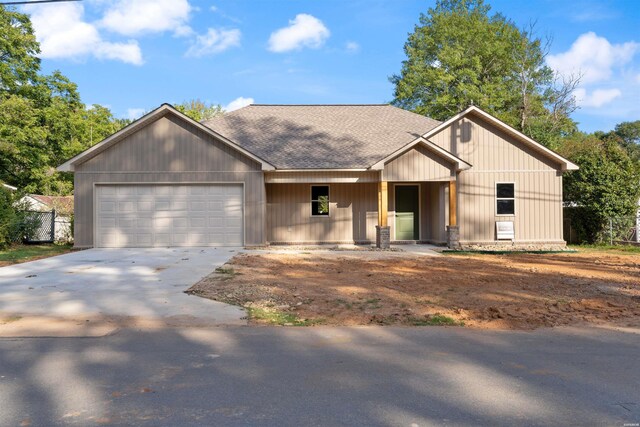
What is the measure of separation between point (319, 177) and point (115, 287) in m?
10.2

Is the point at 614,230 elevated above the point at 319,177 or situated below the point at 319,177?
below

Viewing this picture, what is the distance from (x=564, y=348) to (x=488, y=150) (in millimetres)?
14897

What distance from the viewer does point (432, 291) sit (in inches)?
368

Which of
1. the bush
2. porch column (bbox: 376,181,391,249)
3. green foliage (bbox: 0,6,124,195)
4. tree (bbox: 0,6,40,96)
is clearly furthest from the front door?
tree (bbox: 0,6,40,96)

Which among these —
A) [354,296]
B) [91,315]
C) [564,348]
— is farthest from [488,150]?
[91,315]

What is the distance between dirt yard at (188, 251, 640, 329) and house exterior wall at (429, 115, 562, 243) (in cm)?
488

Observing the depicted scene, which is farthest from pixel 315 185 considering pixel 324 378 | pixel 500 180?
pixel 324 378

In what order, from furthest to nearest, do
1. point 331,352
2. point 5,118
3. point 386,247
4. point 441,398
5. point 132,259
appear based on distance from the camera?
1. point 5,118
2. point 386,247
3. point 132,259
4. point 331,352
5. point 441,398

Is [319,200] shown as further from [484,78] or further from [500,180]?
[484,78]

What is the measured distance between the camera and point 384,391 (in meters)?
4.24

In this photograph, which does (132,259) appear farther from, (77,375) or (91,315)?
(77,375)

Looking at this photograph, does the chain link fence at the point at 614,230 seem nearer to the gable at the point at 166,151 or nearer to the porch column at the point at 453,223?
the porch column at the point at 453,223

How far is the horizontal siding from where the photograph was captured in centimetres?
1938

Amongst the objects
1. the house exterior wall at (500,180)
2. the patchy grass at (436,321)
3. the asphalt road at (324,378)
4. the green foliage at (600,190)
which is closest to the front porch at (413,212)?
the house exterior wall at (500,180)
